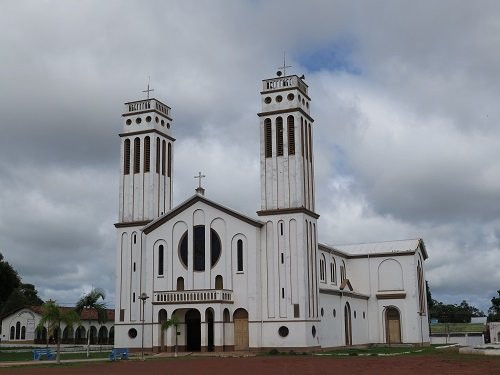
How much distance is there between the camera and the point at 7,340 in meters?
83.8

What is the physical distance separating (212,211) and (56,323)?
15.6 m

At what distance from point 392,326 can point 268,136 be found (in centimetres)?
2494

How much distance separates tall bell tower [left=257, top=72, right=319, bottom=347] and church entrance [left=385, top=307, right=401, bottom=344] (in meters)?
17.5

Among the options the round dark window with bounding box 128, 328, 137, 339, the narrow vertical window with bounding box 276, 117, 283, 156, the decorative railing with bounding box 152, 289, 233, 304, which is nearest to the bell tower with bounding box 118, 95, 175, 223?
the decorative railing with bounding box 152, 289, 233, 304

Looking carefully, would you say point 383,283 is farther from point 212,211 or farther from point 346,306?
point 212,211

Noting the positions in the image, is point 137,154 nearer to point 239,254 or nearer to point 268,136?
point 268,136

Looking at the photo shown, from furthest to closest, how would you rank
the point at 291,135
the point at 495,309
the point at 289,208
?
the point at 495,309 → the point at 291,135 → the point at 289,208

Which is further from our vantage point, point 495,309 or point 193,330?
point 495,309

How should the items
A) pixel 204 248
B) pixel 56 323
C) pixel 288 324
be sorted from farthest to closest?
pixel 204 248 < pixel 288 324 < pixel 56 323

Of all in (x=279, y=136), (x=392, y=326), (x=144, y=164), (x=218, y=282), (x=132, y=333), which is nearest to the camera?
(x=218, y=282)

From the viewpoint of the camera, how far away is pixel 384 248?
68188mm

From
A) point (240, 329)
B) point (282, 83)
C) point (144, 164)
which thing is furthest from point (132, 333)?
point (282, 83)

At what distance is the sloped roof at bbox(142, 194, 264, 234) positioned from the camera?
50.0 metres

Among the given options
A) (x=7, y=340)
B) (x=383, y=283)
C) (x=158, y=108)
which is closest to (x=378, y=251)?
(x=383, y=283)
